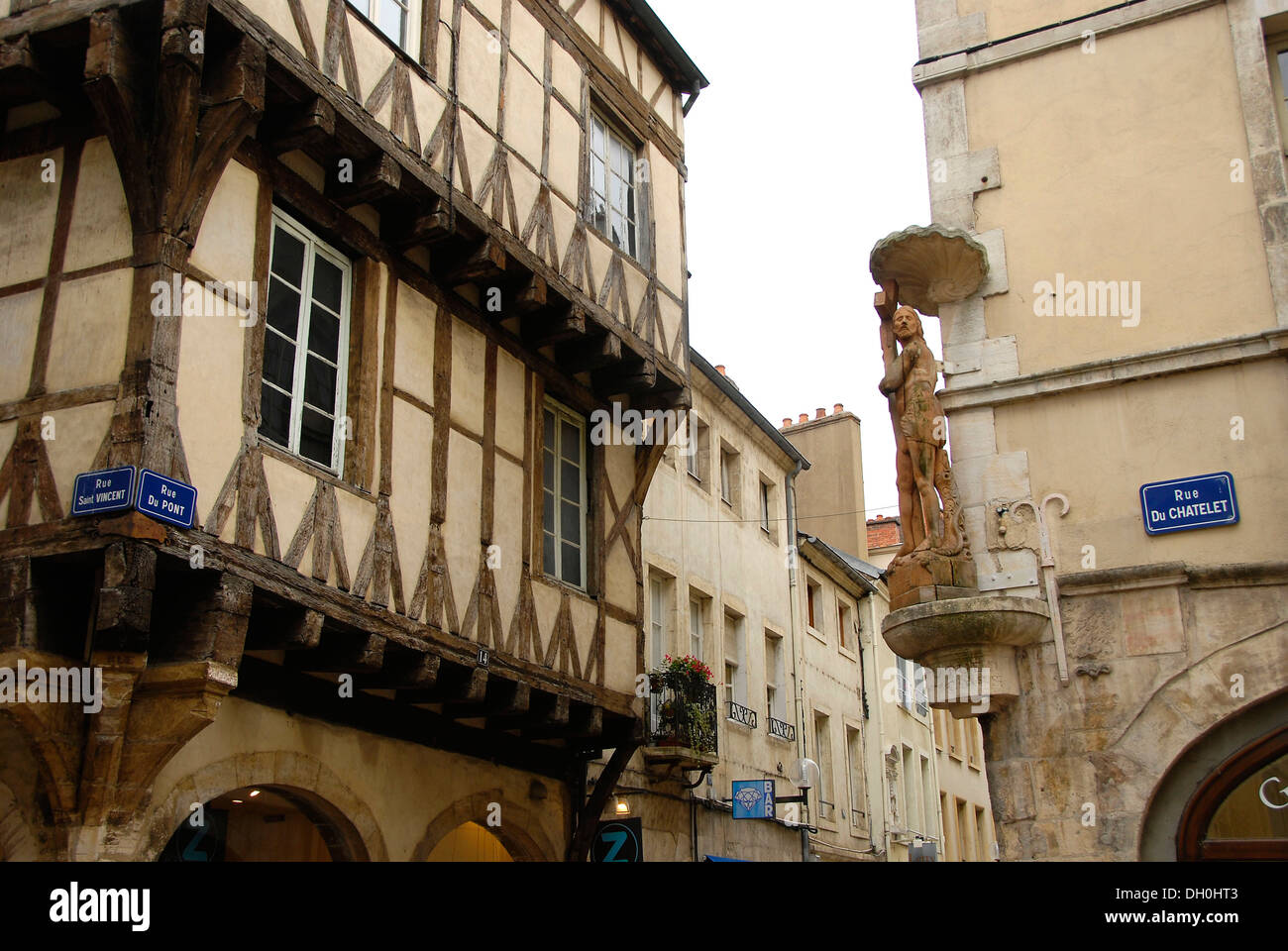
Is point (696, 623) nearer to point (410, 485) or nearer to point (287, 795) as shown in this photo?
point (410, 485)

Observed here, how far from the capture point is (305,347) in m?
8.91

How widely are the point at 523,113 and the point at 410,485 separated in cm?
Answer: 367

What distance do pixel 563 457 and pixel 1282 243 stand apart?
6.49 metres

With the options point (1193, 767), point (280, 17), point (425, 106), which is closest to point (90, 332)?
Answer: point (280, 17)

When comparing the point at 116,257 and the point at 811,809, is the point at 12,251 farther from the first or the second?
the point at 811,809

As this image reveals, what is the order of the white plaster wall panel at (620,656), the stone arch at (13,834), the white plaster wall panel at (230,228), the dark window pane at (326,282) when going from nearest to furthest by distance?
the stone arch at (13,834) < the white plaster wall panel at (230,228) < the dark window pane at (326,282) < the white plaster wall panel at (620,656)

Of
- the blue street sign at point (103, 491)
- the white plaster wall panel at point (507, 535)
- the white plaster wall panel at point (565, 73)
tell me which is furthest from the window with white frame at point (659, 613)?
the blue street sign at point (103, 491)

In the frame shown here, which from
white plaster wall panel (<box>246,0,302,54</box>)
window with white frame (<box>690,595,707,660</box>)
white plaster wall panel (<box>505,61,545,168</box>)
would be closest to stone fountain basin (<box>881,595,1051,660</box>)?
white plaster wall panel (<box>246,0,302,54</box>)

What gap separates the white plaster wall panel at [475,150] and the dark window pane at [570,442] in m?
2.52

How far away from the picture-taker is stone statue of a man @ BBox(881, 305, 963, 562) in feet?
25.0

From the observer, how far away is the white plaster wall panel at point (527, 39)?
11383mm

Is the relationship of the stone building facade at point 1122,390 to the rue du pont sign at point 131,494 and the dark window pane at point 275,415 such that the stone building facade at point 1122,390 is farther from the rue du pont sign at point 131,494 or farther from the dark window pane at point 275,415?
the rue du pont sign at point 131,494
